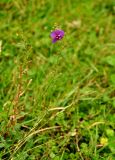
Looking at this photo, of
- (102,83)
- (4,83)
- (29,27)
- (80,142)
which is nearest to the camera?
(80,142)

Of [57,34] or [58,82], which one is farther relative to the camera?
[58,82]

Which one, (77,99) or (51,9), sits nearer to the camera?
(77,99)

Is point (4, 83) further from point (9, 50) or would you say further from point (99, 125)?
point (99, 125)

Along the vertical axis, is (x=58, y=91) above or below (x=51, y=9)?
below

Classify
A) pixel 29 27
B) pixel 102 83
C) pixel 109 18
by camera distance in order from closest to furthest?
pixel 102 83 < pixel 29 27 < pixel 109 18

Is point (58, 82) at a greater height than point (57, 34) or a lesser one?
lesser

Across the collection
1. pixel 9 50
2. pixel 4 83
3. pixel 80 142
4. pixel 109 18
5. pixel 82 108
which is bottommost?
pixel 80 142

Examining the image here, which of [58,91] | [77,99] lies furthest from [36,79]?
[77,99]
